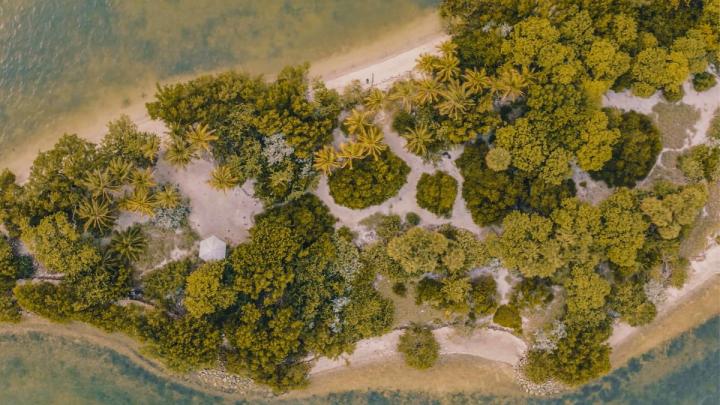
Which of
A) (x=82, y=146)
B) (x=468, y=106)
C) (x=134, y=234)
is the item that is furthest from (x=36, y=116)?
(x=468, y=106)

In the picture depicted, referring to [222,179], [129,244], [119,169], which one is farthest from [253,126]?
[129,244]

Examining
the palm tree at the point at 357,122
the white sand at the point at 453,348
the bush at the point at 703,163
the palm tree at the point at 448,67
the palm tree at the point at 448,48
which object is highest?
the palm tree at the point at 448,48

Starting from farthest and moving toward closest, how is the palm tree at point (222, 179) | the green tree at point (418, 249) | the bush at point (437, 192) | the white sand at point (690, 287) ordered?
the white sand at point (690, 287), the bush at point (437, 192), the green tree at point (418, 249), the palm tree at point (222, 179)

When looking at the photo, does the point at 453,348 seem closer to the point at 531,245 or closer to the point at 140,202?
the point at 531,245

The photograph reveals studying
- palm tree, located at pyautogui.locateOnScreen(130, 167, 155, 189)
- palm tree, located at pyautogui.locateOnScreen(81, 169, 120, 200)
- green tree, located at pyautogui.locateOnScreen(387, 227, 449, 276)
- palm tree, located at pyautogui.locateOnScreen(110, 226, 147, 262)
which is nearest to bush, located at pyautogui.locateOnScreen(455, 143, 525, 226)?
green tree, located at pyautogui.locateOnScreen(387, 227, 449, 276)

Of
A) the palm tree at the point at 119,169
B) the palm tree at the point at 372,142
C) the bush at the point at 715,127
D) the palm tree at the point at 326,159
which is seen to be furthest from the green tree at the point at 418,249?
the bush at the point at 715,127

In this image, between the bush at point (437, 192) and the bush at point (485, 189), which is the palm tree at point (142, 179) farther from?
the bush at point (485, 189)

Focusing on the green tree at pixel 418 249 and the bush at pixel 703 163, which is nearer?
the green tree at pixel 418 249

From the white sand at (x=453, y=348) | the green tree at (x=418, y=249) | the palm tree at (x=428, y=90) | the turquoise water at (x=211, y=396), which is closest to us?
the palm tree at (x=428, y=90)
